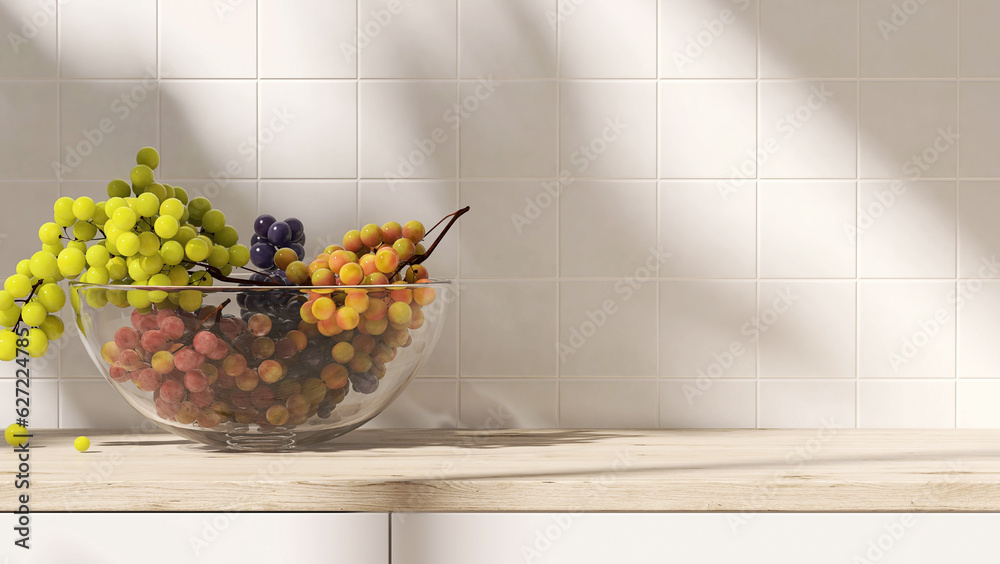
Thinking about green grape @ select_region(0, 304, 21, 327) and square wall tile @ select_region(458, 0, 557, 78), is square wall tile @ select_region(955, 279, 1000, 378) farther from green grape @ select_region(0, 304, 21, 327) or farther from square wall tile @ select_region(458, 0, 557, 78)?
green grape @ select_region(0, 304, 21, 327)

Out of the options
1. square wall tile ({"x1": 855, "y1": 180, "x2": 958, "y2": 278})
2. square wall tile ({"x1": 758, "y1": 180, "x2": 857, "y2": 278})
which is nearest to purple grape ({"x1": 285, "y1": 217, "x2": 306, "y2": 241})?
square wall tile ({"x1": 758, "y1": 180, "x2": 857, "y2": 278})

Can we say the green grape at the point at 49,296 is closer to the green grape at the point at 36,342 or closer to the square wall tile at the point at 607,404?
the green grape at the point at 36,342

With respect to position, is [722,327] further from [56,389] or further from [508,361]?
[56,389]

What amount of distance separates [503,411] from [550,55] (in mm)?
573

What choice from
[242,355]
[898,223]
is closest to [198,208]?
[242,355]

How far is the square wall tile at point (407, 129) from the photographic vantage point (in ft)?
3.67

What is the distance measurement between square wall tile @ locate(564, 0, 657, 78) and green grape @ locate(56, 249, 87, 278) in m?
0.73

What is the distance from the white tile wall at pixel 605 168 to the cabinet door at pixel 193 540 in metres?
0.39

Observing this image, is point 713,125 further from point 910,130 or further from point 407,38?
point 407,38

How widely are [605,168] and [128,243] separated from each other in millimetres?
688

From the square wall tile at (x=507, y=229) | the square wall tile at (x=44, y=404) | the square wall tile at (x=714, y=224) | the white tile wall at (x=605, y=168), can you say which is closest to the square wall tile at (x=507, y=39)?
the white tile wall at (x=605, y=168)

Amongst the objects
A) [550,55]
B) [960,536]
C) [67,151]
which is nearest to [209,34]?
[67,151]

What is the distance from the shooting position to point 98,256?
831 mm

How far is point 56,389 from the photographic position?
3.65ft
